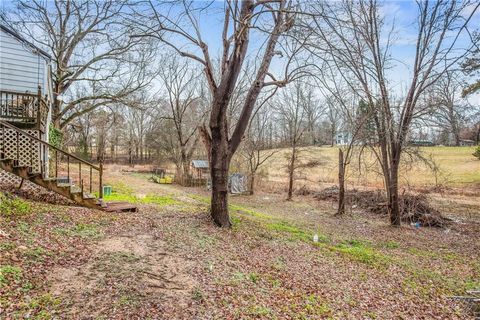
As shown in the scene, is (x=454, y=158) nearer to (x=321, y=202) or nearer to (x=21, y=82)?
(x=321, y=202)

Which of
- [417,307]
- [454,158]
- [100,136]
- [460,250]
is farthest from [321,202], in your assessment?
[100,136]

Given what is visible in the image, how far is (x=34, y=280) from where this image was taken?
3830 mm

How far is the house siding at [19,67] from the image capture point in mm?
12117

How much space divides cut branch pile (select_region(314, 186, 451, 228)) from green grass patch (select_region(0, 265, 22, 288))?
1353 cm

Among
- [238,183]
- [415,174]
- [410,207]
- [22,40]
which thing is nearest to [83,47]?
[22,40]

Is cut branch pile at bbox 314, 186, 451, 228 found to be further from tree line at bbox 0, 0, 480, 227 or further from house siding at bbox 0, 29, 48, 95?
house siding at bbox 0, 29, 48, 95

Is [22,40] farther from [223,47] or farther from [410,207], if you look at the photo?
[410,207]

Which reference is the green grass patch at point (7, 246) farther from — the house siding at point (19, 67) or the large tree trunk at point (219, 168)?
the house siding at point (19, 67)

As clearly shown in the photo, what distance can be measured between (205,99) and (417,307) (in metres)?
23.4

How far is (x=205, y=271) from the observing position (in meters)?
5.15

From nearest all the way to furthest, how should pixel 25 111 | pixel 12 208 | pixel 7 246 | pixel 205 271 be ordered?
pixel 7 246 → pixel 205 271 → pixel 12 208 → pixel 25 111

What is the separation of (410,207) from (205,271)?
12.0 metres

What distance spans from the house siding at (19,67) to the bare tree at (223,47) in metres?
7.55

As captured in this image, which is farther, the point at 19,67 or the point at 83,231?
the point at 19,67
